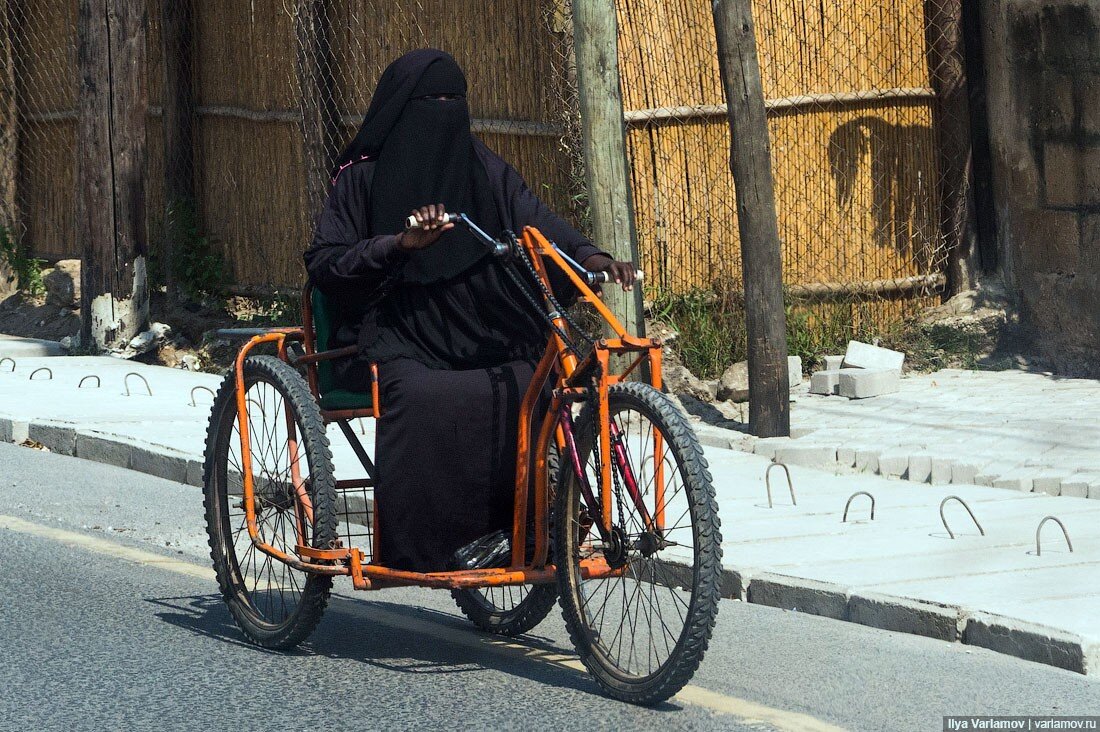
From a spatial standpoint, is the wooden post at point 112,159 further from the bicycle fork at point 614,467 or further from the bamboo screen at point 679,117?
the bicycle fork at point 614,467

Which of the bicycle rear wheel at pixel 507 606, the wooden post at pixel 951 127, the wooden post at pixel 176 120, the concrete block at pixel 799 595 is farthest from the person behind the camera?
the wooden post at pixel 176 120

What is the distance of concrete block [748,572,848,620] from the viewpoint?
17.7 feet

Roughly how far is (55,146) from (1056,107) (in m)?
9.62

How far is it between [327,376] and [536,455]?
0.82 meters

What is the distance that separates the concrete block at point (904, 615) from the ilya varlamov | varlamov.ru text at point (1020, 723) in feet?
2.76

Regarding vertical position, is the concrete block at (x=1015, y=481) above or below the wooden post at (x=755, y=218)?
below

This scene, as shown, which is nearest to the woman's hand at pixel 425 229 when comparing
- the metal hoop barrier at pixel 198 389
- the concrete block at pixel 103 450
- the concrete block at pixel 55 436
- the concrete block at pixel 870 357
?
the concrete block at pixel 103 450

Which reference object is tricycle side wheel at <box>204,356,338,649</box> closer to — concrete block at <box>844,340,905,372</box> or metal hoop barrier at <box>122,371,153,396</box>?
metal hoop barrier at <box>122,371,153,396</box>

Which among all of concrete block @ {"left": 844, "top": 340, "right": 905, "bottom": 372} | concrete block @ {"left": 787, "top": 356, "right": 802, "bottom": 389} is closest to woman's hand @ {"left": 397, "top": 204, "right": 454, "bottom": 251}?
concrete block @ {"left": 787, "top": 356, "right": 802, "bottom": 389}

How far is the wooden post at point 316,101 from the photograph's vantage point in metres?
11.6

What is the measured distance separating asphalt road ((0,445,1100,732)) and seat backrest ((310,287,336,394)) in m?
0.87

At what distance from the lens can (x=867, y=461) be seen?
8.02 metres

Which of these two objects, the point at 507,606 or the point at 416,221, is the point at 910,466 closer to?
the point at 507,606

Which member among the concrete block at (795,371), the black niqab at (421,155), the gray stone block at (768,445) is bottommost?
the gray stone block at (768,445)
